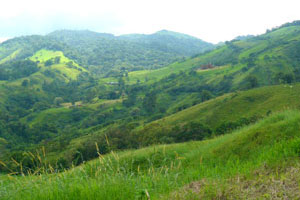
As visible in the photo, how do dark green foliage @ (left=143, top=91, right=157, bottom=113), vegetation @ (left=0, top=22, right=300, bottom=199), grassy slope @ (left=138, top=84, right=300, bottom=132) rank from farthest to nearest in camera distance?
dark green foliage @ (left=143, top=91, right=157, bottom=113), grassy slope @ (left=138, top=84, right=300, bottom=132), vegetation @ (left=0, top=22, right=300, bottom=199)

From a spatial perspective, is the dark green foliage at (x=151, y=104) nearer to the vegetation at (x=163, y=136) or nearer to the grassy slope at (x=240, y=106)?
the vegetation at (x=163, y=136)

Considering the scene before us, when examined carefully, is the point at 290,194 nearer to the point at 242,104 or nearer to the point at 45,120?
the point at 242,104

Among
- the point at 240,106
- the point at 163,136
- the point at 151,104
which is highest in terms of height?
the point at 163,136

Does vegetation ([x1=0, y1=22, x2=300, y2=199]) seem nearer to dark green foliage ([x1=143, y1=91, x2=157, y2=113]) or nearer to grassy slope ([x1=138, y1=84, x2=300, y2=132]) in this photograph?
grassy slope ([x1=138, y1=84, x2=300, y2=132])

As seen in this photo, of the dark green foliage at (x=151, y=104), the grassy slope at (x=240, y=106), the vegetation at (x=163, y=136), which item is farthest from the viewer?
the dark green foliage at (x=151, y=104)

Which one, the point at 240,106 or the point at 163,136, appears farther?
the point at 240,106

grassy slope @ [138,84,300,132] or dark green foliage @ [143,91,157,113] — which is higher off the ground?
grassy slope @ [138,84,300,132]

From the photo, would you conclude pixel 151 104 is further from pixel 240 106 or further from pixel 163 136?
pixel 163 136

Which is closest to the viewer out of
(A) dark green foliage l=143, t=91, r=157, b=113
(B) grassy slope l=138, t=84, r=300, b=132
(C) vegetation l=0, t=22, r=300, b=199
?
(C) vegetation l=0, t=22, r=300, b=199

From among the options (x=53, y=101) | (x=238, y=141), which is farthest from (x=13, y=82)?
(x=238, y=141)

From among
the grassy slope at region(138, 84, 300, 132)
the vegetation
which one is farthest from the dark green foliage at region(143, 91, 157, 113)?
the grassy slope at region(138, 84, 300, 132)

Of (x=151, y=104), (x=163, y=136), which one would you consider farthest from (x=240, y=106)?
(x=151, y=104)

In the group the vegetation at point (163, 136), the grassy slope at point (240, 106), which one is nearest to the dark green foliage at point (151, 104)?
the vegetation at point (163, 136)

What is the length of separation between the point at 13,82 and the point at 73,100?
5594cm
